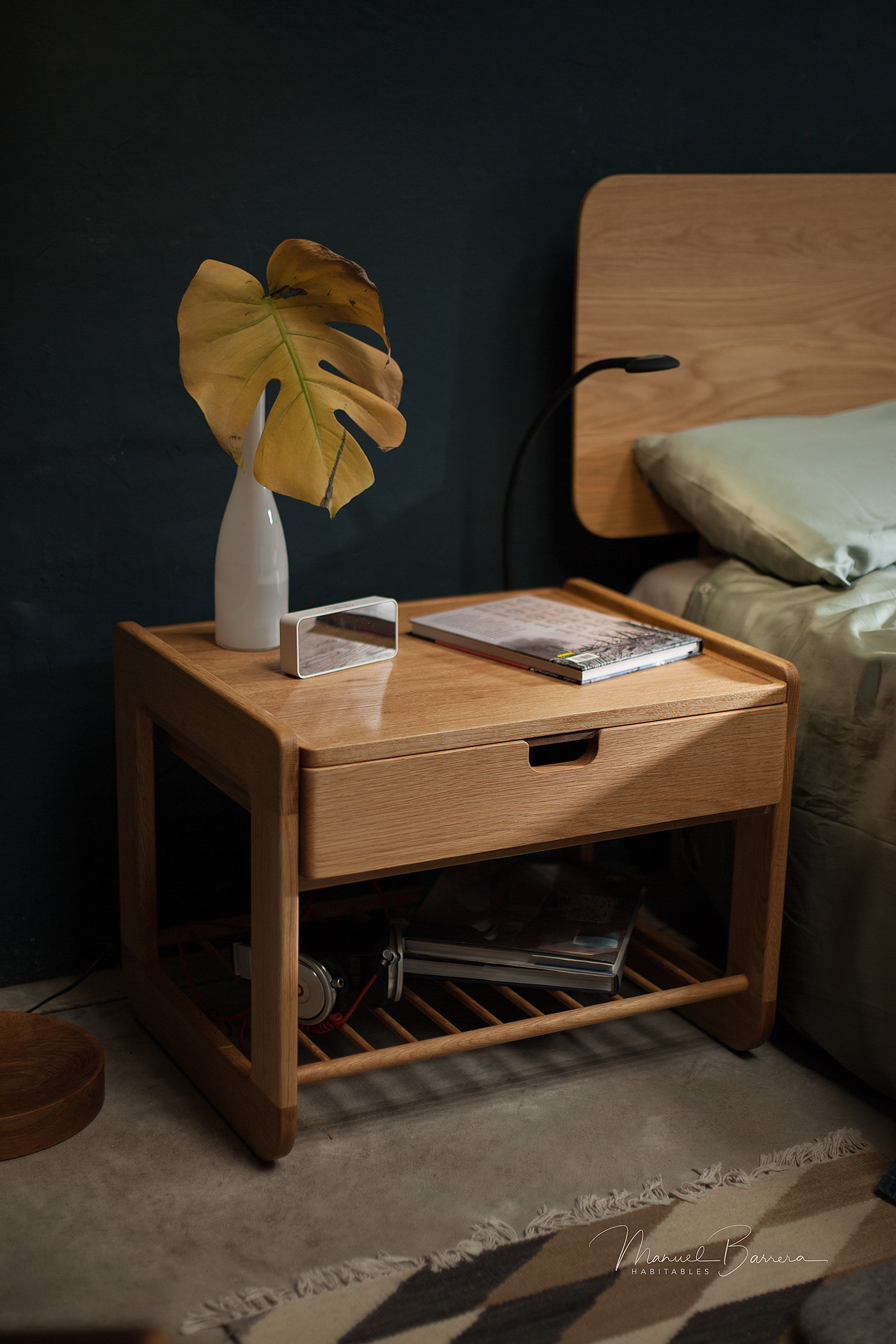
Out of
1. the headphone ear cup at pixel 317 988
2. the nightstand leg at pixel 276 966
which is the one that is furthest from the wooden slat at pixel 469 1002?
the nightstand leg at pixel 276 966

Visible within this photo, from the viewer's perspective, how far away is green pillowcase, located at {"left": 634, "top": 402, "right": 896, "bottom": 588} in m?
1.44

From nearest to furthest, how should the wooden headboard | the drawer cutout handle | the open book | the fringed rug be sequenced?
the fringed rug → the drawer cutout handle → the open book → the wooden headboard

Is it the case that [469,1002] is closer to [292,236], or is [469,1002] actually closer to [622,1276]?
[622,1276]

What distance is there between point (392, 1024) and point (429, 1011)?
43 millimetres

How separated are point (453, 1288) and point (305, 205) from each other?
1.21 metres

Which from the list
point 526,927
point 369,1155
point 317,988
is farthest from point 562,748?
point 369,1155

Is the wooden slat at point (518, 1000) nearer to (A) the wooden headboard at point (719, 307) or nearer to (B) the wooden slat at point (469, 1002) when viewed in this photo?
(B) the wooden slat at point (469, 1002)

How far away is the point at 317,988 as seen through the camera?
1.29m

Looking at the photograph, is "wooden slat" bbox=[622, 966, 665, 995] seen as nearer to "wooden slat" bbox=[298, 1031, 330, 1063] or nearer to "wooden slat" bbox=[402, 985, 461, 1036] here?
"wooden slat" bbox=[402, 985, 461, 1036]

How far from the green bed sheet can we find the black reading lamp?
31cm

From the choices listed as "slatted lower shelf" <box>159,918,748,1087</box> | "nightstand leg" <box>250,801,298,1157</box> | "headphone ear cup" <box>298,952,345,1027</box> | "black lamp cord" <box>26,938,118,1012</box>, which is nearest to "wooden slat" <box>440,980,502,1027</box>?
"slatted lower shelf" <box>159,918,748,1087</box>

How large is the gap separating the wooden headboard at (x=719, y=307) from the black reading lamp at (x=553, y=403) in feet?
0.20

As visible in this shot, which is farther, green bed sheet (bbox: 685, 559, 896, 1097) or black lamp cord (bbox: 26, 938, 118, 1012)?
black lamp cord (bbox: 26, 938, 118, 1012)

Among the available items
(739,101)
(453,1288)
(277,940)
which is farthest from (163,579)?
(739,101)
